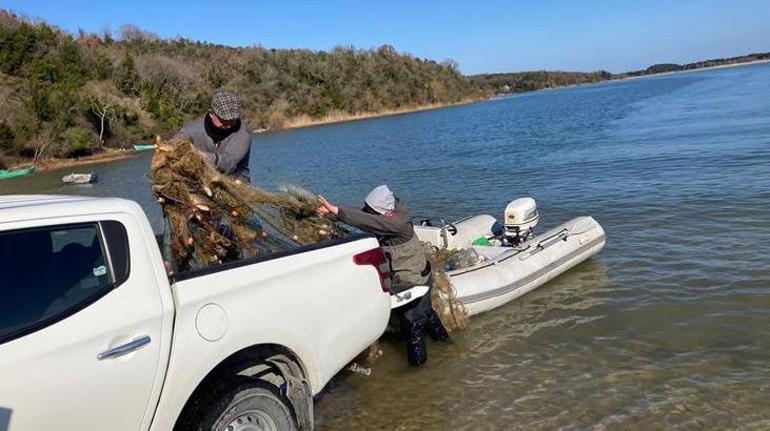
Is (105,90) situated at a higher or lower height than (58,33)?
lower

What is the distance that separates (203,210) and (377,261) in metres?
1.64

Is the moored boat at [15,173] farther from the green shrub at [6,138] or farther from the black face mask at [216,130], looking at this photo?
the black face mask at [216,130]

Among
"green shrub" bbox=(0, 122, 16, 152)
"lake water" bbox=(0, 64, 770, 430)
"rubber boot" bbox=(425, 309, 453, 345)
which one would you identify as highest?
"green shrub" bbox=(0, 122, 16, 152)

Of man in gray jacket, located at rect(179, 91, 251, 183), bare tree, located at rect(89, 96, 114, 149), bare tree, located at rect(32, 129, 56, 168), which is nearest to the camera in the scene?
man in gray jacket, located at rect(179, 91, 251, 183)

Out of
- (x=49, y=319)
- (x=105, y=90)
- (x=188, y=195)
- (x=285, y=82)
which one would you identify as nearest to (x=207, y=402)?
(x=49, y=319)

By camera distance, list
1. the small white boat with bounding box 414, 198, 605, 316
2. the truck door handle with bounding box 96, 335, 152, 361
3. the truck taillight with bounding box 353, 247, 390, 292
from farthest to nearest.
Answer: the small white boat with bounding box 414, 198, 605, 316 < the truck taillight with bounding box 353, 247, 390, 292 < the truck door handle with bounding box 96, 335, 152, 361

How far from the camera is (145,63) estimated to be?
240 ft

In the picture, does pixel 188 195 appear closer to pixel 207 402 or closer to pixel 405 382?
pixel 207 402

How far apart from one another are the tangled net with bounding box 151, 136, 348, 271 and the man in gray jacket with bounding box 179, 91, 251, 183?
35 centimetres

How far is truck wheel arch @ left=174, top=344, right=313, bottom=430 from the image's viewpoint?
Result: 3.45m

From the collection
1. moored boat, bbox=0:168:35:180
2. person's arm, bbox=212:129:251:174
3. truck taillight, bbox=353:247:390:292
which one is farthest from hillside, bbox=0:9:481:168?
truck taillight, bbox=353:247:390:292

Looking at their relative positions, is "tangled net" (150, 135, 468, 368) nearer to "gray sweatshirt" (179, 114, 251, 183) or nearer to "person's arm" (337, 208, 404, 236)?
"gray sweatshirt" (179, 114, 251, 183)

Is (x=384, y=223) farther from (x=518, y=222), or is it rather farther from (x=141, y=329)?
(x=518, y=222)

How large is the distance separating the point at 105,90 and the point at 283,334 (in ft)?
220
